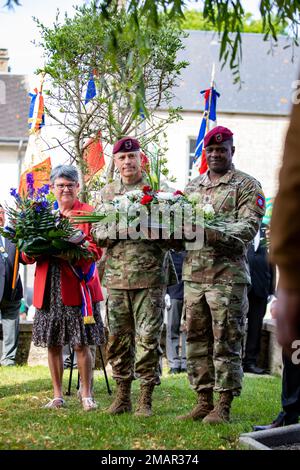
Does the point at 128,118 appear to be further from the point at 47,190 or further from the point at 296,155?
the point at 296,155

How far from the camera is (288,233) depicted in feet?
5.83

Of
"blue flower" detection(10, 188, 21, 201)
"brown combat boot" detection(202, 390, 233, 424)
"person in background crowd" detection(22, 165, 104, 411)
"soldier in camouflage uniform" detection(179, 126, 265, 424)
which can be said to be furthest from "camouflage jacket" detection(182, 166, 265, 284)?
"blue flower" detection(10, 188, 21, 201)

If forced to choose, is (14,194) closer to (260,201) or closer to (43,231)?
(43,231)

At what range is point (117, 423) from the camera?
22.5ft

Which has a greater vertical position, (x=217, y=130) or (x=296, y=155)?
(x=217, y=130)

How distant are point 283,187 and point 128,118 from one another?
33.0 feet

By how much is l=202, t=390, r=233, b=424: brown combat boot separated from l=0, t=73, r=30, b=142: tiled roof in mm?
26663

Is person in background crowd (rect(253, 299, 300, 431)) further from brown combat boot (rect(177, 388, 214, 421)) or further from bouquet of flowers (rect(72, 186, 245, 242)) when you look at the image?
bouquet of flowers (rect(72, 186, 245, 242))

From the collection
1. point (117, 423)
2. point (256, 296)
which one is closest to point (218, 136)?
point (117, 423)

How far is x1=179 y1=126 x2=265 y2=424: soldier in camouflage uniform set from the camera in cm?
695

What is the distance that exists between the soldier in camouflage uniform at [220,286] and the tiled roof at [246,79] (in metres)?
24.4

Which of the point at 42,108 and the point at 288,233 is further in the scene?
the point at 42,108

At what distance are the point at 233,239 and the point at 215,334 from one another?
2.64 ft
